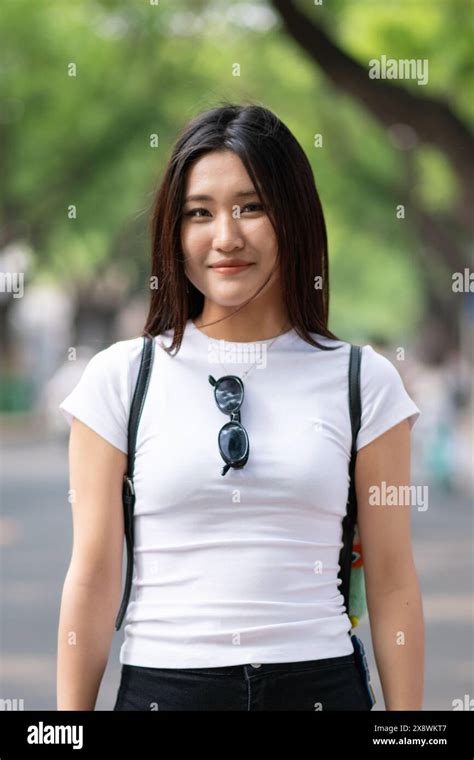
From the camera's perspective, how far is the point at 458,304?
38.8m

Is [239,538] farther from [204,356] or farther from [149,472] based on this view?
[204,356]

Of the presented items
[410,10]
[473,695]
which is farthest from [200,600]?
[410,10]

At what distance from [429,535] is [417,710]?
11186 mm

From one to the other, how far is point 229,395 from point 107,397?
0.61ft

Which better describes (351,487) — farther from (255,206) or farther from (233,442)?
(255,206)

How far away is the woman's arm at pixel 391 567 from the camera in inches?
92.0

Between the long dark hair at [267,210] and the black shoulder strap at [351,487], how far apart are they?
0.21 ft

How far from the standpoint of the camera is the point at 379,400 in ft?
7.71

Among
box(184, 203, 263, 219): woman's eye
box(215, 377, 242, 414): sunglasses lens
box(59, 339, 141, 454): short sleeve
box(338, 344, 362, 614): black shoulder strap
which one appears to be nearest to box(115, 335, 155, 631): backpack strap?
box(59, 339, 141, 454): short sleeve

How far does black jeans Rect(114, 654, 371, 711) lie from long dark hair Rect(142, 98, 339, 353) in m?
0.51

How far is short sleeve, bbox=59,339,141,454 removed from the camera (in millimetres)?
2285

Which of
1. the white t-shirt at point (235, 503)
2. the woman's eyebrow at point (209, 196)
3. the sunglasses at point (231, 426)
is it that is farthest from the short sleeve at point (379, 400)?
the woman's eyebrow at point (209, 196)

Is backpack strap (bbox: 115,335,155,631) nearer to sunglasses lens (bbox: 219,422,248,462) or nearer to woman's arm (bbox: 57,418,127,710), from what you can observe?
woman's arm (bbox: 57,418,127,710)

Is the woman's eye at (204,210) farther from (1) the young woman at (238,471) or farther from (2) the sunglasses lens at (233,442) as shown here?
(2) the sunglasses lens at (233,442)
